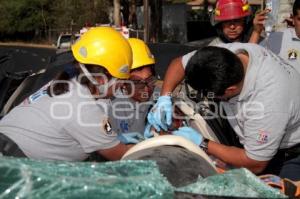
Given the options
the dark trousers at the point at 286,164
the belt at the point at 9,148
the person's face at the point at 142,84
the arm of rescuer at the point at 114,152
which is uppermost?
the person's face at the point at 142,84

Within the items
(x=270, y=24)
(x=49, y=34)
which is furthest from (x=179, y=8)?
(x=270, y=24)

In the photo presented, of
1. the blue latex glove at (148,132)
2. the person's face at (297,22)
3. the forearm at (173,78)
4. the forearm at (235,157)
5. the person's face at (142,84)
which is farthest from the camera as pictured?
the person's face at (297,22)

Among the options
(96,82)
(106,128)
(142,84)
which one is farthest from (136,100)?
(106,128)

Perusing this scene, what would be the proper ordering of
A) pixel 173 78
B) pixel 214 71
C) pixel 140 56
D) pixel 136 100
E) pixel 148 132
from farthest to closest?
pixel 140 56
pixel 136 100
pixel 173 78
pixel 148 132
pixel 214 71

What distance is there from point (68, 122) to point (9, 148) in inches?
13.2

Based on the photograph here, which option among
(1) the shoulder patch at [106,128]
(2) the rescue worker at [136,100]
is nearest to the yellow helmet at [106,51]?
(1) the shoulder patch at [106,128]

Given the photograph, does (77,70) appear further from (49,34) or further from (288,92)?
(49,34)

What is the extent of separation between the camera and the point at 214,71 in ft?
8.86

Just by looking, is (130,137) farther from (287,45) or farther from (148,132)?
(287,45)

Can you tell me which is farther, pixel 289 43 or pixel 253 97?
pixel 289 43

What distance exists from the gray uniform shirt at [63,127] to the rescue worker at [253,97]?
1.70ft

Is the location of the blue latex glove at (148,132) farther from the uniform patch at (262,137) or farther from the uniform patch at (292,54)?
the uniform patch at (292,54)

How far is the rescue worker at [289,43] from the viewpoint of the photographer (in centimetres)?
396

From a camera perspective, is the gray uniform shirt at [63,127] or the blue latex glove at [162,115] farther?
the blue latex glove at [162,115]
